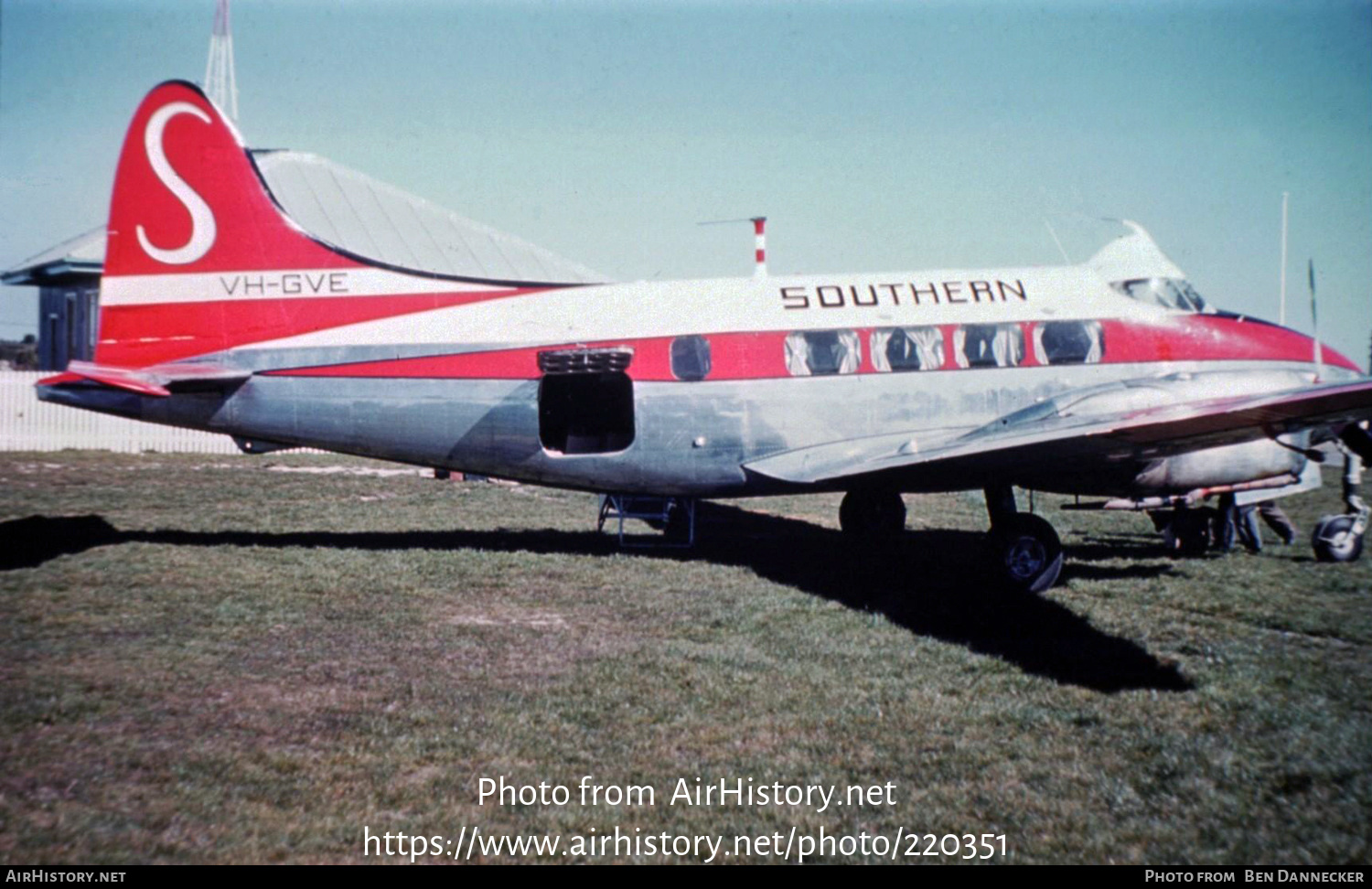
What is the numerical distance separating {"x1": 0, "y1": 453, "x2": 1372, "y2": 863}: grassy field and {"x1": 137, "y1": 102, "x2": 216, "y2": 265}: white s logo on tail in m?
3.80

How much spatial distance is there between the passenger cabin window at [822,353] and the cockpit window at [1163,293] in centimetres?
378

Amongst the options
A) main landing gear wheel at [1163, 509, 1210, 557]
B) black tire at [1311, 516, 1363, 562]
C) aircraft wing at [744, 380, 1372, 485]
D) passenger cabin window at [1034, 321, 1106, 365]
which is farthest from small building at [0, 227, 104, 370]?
black tire at [1311, 516, 1363, 562]

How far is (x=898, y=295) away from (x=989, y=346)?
134cm

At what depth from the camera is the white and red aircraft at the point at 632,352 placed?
11648 mm

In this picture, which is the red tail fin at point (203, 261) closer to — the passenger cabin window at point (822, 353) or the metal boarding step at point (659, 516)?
the metal boarding step at point (659, 516)

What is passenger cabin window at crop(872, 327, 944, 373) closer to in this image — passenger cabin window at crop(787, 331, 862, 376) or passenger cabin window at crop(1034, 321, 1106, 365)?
passenger cabin window at crop(787, 331, 862, 376)

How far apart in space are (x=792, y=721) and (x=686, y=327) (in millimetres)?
6592

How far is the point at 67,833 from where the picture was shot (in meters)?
4.70

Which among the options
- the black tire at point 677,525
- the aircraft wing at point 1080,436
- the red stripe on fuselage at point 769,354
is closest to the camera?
the aircraft wing at point 1080,436

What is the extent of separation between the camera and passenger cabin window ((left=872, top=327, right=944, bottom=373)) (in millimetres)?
12164

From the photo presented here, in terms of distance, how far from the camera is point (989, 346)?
1224 cm

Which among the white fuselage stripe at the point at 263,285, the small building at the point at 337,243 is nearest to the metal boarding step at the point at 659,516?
the white fuselage stripe at the point at 263,285

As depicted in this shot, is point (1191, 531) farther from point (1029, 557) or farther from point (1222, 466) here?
point (1029, 557)

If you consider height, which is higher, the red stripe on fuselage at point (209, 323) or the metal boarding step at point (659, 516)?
the red stripe on fuselage at point (209, 323)
